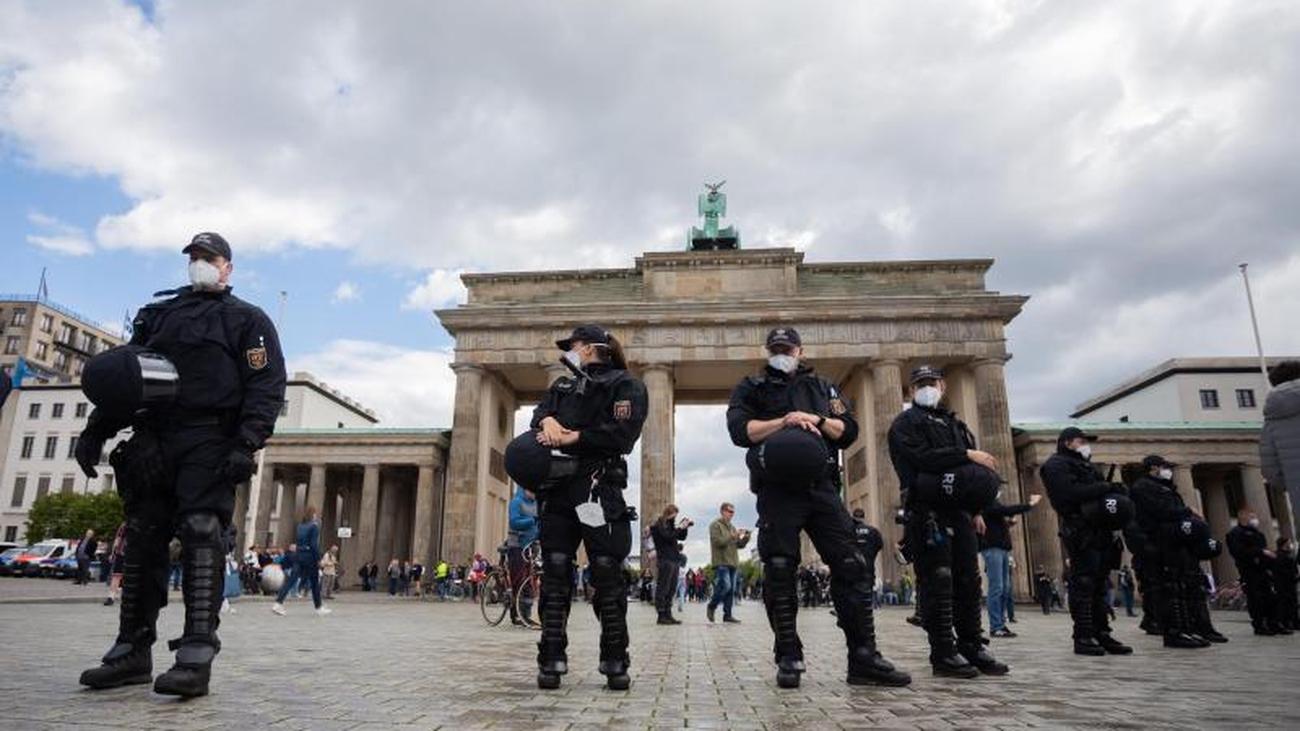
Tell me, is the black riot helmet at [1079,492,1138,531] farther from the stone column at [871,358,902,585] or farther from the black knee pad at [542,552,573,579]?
the stone column at [871,358,902,585]

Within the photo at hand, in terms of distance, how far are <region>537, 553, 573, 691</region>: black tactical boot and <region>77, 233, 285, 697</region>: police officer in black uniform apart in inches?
74.8

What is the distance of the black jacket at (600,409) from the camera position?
5391mm

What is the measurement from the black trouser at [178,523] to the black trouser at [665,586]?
1139 cm

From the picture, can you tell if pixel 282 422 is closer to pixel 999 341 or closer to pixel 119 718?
pixel 999 341

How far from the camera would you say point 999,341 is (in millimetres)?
38344

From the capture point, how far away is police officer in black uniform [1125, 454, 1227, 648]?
31.9ft

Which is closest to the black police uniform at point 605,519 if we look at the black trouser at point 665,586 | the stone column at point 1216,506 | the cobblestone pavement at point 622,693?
the cobblestone pavement at point 622,693

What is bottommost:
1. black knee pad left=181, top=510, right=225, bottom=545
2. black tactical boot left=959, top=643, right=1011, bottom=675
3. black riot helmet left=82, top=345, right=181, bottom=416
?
black tactical boot left=959, top=643, right=1011, bottom=675

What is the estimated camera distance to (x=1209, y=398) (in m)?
58.8

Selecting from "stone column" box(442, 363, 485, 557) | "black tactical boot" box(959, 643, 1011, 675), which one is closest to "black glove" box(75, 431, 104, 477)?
"black tactical boot" box(959, 643, 1011, 675)

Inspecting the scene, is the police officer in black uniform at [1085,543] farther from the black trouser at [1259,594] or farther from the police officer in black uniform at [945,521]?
the black trouser at [1259,594]

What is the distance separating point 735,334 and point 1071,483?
31.6 metres

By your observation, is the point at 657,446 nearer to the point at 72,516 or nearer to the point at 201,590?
the point at 201,590

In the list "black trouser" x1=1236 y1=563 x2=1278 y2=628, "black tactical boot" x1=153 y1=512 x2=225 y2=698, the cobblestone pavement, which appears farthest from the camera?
"black trouser" x1=1236 y1=563 x2=1278 y2=628
